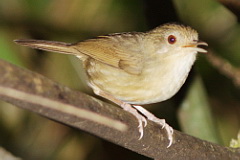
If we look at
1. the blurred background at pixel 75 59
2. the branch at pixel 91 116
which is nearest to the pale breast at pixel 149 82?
the branch at pixel 91 116

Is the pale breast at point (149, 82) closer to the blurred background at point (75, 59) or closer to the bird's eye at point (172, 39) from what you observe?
the bird's eye at point (172, 39)

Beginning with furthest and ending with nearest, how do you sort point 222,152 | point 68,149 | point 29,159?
point 68,149, point 29,159, point 222,152

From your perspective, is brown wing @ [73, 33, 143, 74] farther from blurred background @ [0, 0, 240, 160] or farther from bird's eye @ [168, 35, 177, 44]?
blurred background @ [0, 0, 240, 160]

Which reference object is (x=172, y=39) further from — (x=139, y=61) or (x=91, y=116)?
(x=91, y=116)

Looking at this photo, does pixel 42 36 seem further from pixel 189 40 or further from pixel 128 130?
pixel 128 130

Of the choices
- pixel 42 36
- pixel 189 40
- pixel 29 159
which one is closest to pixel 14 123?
pixel 29 159
